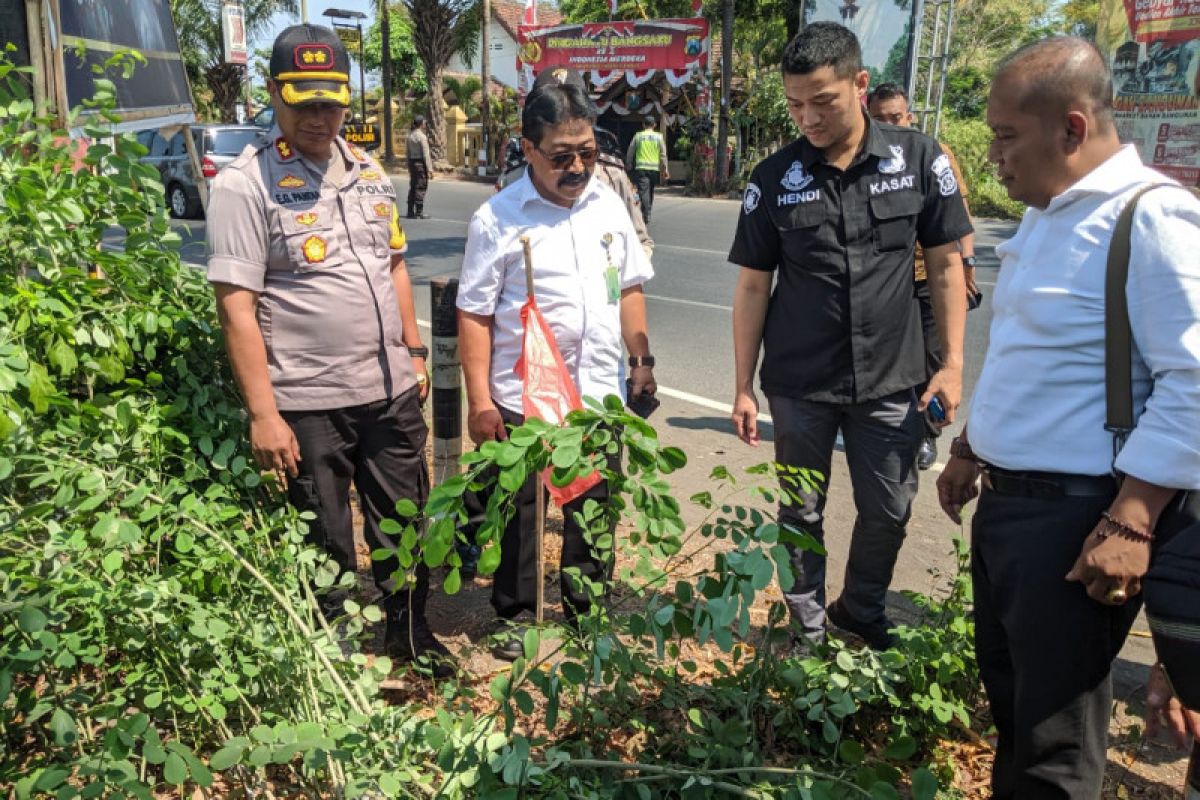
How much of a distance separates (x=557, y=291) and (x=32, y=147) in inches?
64.9

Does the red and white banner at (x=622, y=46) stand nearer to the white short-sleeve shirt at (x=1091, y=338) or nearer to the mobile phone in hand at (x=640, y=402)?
the mobile phone in hand at (x=640, y=402)

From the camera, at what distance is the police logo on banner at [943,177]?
10.3 ft

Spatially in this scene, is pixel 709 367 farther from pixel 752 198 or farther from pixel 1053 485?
pixel 1053 485

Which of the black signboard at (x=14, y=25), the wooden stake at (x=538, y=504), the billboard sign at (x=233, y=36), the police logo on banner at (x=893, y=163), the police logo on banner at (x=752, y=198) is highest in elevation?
the billboard sign at (x=233, y=36)

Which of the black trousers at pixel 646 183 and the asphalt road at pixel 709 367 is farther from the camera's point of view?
the black trousers at pixel 646 183

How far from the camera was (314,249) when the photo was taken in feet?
9.52

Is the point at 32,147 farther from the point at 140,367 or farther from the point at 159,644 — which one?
the point at 159,644

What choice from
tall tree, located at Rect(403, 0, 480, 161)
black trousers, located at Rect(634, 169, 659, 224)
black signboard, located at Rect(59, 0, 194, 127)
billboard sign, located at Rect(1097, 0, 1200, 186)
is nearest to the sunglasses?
black signboard, located at Rect(59, 0, 194, 127)

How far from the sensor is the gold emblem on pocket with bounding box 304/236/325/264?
2889 mm

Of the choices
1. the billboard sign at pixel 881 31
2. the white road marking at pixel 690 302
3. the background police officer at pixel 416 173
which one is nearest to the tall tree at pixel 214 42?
the background police officer at pixel 416 173

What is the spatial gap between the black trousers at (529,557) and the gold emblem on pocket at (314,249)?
2.59 ft

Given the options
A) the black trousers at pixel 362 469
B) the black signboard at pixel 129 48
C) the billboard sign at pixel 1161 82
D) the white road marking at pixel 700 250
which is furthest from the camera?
the white road marking at pixel 700 250

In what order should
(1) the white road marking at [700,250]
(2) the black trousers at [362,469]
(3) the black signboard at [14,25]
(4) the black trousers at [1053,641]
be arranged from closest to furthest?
(4) the black trousers at [1053,641] < (2) the black trousers at [362,469] < (3) the black signboard at [14,25] < (1) the white road marking at [700,250]

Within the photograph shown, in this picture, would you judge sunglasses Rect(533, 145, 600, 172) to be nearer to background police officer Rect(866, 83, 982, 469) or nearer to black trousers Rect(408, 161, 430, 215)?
background police officer Rect(866, 83, 982, 469)
